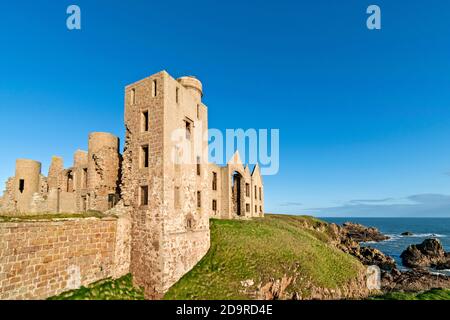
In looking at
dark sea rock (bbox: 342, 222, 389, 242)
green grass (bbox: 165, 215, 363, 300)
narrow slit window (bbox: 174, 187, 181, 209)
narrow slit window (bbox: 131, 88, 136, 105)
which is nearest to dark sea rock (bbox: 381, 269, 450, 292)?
green grass (bbox: 165, 215, 363, 300)

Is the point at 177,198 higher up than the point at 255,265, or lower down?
higher up

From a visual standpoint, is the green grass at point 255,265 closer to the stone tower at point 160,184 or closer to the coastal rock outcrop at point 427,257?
the stone tower at point 160,184

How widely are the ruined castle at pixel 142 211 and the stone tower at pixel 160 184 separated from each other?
0.06 meters

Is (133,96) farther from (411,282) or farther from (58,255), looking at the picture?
(411,282)

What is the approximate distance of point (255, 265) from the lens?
66.0ft

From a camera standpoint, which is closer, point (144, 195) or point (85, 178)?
point (144, 195)

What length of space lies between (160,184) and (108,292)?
672 cm

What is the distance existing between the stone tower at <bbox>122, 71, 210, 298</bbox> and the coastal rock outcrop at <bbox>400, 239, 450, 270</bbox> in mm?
53035

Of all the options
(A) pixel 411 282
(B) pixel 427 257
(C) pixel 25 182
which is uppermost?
(C) pixel 25 182

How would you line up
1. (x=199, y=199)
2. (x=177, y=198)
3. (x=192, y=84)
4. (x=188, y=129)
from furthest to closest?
(x=192, y=84) → (x=199, y=199) → (x=188, y=129) → (x=177, y=198)

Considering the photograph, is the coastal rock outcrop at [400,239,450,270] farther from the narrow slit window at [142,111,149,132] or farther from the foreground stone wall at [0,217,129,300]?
the narrow slit window at [142,111,149,132]

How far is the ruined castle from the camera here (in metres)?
11.9


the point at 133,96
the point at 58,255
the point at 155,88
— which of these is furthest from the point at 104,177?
the point at 58,255

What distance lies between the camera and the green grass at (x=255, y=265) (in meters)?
17.1
